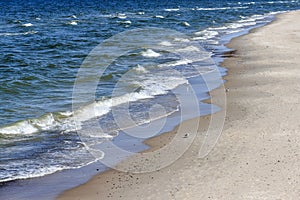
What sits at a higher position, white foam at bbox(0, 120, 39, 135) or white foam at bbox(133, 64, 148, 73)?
white foam at bbox(0, 120, 39, 135)

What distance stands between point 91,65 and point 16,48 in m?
9.26

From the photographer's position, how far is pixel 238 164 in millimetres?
10336

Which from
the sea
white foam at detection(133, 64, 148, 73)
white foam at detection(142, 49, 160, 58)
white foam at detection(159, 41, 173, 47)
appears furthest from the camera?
white foam at detection(159, 41, 173, 47)

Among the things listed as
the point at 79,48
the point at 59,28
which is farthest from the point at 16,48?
the point at 59,28

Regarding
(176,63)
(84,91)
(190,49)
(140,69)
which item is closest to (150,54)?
(190,49)

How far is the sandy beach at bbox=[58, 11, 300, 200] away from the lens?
9133 millimetres

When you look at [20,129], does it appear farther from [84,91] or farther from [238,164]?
[238,164]

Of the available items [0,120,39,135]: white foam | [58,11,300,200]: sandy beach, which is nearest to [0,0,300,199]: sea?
[0,120,39,135]: white foam

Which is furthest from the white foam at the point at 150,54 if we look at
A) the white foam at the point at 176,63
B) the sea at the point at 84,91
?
the white foam at the point at 176,63

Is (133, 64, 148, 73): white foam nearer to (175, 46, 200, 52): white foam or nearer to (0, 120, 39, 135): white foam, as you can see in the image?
(175, 46, 200, 52): white foam

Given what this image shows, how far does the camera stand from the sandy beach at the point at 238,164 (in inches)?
360

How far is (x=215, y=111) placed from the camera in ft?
50.0

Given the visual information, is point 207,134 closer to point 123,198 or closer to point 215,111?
point 215,111

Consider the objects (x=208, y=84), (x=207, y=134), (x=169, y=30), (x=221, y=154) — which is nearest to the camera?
(x=221, y=154)
